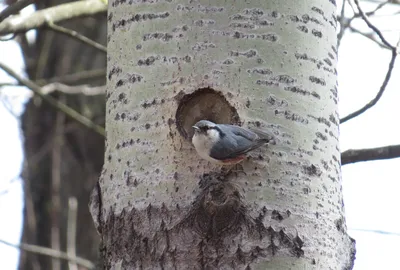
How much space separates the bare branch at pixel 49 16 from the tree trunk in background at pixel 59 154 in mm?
1241

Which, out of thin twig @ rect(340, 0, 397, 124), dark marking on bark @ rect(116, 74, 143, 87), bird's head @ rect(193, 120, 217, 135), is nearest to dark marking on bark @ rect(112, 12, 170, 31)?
dark marking on bark @ rect(116, 74, 143, 87)

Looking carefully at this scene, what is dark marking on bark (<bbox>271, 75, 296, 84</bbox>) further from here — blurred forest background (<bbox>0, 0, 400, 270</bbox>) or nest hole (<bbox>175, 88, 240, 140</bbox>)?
blurred forest background (<bbox>0, 0, 400, 270</bbox>)

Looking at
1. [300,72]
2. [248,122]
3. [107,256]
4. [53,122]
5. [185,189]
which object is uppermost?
[53,122]

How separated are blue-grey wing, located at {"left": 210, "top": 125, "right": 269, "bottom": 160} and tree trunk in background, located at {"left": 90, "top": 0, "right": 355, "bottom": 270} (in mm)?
37

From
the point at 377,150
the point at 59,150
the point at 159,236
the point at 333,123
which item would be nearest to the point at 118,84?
the point at 159,236

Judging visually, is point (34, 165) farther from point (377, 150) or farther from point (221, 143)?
point (221, 143)

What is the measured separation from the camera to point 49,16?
105 inches

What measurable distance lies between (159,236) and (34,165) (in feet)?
9.41

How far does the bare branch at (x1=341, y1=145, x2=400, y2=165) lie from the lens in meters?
1.99

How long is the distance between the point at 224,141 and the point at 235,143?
0.08 feet

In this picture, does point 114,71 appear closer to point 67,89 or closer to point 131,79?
point 131,79

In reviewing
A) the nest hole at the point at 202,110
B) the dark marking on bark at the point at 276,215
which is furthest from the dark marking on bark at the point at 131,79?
the dark marking on bark at the point at 276,215

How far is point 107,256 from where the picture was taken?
1589 mm

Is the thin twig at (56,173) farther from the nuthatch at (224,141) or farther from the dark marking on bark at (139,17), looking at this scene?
the nuthatch at (224,141)
